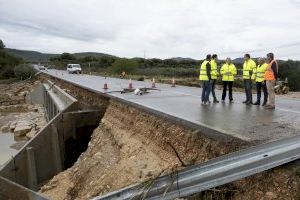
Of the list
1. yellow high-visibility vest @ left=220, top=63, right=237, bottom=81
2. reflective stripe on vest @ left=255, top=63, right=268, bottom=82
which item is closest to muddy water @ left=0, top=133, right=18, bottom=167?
yellow high-visibility vest @ left=220, top=63, right=237, bottom=81

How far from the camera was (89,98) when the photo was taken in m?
21.0

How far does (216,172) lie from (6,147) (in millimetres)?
24719

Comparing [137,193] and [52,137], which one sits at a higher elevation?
[137,193]

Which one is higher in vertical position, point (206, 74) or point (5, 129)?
point (206, 74)

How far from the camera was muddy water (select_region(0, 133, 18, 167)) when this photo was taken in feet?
84.1

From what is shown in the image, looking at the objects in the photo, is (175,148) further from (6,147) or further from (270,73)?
(6,147)

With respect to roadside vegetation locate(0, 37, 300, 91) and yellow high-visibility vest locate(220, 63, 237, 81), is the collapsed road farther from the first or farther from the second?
roadside vegetation locate(0, 37, 300, 91)

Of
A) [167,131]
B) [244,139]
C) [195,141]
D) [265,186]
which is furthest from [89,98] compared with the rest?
[265,186]

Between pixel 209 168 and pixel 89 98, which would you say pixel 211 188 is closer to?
pixel 209 168

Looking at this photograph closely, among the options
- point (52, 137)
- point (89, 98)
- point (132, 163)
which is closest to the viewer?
point (132, 163)

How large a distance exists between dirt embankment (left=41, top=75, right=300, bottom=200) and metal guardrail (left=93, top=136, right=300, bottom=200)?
0.20 metres

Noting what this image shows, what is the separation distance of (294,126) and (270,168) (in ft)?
11.6

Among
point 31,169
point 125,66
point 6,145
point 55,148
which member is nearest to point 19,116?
point 6,145

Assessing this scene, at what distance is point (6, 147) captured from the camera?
92.1ft
